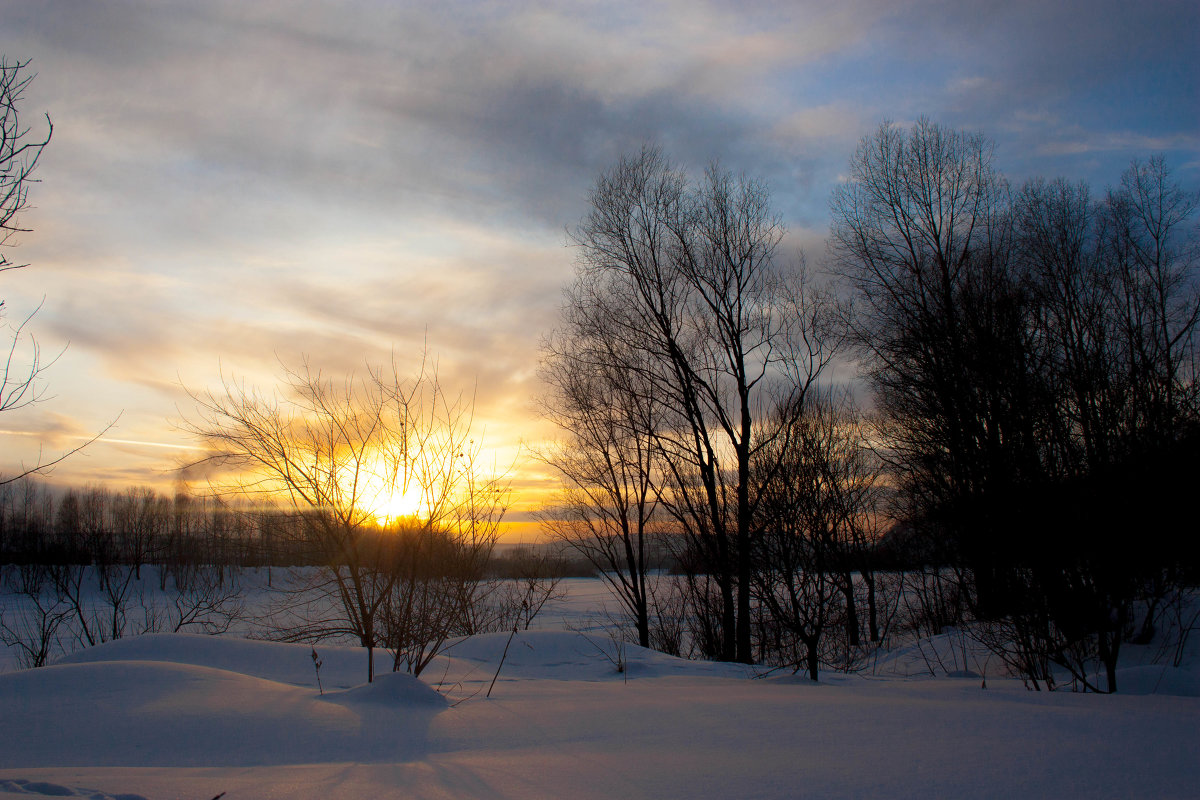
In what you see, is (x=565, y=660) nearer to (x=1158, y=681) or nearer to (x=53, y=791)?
(x=1158, y=681)

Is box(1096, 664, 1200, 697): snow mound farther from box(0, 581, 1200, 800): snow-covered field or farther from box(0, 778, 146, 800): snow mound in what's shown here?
box(0, 778, 146, 800): snow mound

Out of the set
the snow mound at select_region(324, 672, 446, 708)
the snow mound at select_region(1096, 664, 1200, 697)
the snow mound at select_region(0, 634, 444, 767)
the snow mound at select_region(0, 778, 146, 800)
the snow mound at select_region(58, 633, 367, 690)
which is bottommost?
the snow mound at select_region(1096, 664, 1200, 697)

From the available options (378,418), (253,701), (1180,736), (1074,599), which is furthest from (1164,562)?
(253,701)

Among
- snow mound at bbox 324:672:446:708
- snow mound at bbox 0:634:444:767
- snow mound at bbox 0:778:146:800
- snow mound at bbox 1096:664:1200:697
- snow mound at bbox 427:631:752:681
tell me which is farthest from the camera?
snow mound at bbox 427:631:752:681

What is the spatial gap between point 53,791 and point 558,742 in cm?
239

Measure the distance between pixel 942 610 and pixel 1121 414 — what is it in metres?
10.9

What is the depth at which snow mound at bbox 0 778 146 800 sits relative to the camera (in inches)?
98.4

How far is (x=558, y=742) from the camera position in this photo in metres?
3.85

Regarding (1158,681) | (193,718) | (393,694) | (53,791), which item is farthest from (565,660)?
(53,791)

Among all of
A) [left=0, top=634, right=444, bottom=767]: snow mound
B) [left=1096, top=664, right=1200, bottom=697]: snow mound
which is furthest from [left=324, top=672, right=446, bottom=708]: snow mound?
[left=1096, top=664, right=1200, bottom=697]: snow mound

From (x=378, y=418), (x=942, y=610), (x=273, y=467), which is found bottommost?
(x=942, y=610)

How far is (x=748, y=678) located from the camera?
862 cm

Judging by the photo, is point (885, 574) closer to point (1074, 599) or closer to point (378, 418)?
point (1074, 599)

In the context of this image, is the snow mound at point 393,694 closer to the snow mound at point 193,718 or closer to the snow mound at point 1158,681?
the snow mound at point 193,718
